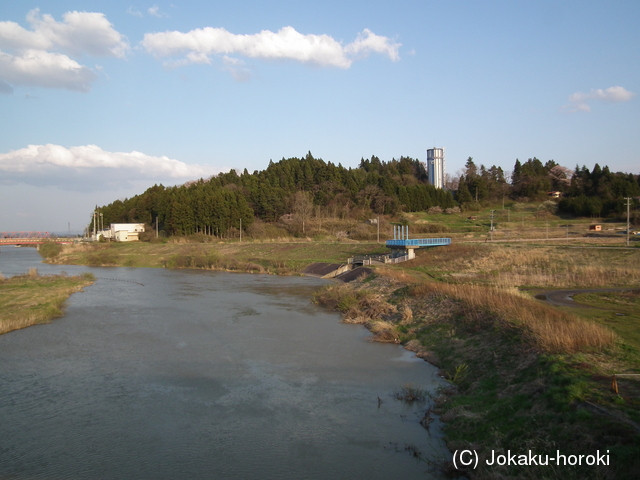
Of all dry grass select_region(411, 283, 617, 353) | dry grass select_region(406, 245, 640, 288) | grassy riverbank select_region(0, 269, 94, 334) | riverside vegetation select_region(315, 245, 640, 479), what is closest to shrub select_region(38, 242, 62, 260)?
grassy riverbank select_region(0, 269, 94, 334)

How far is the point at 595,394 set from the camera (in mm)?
8508

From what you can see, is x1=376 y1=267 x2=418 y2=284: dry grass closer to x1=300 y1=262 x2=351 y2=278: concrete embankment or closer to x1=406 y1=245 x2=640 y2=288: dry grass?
x1=406 y1=245 x2=640 y2=288: dry grass

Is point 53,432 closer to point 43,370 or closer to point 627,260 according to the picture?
point 43,370

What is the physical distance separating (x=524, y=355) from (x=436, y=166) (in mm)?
101612

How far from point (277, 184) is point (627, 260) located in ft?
199

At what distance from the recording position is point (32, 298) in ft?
83.4

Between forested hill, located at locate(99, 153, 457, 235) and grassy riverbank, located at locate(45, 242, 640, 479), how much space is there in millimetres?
42774

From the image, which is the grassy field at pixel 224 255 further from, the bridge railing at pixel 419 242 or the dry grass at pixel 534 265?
the dry grass at pixel 534 265

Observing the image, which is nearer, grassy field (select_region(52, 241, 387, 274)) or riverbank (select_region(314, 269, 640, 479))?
riverbank (select_region(314, 269, 640, 479))

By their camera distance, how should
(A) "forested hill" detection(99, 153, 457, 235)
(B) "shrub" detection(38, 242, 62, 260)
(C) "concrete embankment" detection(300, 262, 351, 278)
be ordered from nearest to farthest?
(C) "concrete embankment" detection(300, 262, 351, 278) → (B) "shrub" detection(38, 242, 62, 260) → (A) "forested hill" detection(99, 153, 457, 235)

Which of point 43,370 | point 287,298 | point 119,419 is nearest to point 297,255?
point 287,298

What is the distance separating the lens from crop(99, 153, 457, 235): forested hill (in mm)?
69938

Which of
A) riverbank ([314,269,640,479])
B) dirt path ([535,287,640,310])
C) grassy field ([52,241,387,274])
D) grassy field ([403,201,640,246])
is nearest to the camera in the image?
riverbank ([314,269,640,479])

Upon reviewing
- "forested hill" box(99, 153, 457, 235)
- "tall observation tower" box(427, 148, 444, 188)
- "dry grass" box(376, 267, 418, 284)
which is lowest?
"dry grass" box(376, 267, 418, 284)
